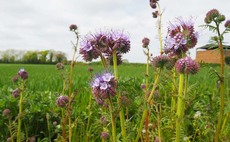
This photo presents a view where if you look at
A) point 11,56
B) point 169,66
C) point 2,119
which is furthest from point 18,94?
point 11,56

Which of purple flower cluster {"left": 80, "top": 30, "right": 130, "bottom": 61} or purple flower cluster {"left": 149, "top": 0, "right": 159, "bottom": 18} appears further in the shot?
purple flower cluster {"left": 149, "top": 0, "right": 159, "bottom": 18}

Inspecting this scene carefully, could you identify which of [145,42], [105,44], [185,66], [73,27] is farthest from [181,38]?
[73,27]

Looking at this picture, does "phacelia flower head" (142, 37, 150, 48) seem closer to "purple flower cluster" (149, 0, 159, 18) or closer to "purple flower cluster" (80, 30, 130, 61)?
"purple flower cluster" (149, 0, 159, 18)

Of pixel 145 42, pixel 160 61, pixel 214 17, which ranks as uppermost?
pixel 214 17

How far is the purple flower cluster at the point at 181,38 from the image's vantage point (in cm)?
158

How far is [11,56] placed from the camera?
64.6 metres

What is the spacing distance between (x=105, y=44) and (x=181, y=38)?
0.36m

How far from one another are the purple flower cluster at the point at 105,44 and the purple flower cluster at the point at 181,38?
0.69 ft

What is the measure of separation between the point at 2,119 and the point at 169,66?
218 centimetres

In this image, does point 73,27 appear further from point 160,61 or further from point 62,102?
point 160,61

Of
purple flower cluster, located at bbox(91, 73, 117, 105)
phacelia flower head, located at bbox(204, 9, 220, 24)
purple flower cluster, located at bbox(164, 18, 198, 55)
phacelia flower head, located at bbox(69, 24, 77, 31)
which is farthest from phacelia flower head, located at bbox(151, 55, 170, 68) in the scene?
phacelia flower head, located at bbox(69, 24, 77, 31)

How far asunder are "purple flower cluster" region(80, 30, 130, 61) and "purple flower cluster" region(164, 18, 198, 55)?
0.69ft

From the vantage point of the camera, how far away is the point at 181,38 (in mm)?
1576

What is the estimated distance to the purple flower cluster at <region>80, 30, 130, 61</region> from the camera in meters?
1.53
